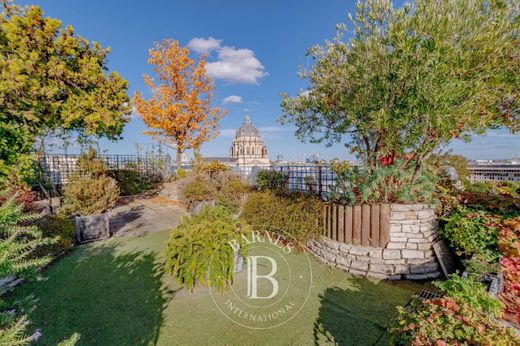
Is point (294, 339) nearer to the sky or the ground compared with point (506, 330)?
nearer to the ground

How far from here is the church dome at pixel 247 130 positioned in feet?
255

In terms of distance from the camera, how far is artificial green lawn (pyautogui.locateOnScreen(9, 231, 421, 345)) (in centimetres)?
289

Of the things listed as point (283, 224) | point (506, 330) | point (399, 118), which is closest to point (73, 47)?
point (283, 224)

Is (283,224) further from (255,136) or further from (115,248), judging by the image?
(255,136)

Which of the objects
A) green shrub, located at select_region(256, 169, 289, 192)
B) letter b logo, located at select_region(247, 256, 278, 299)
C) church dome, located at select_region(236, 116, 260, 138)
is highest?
church dome, located at select_region(236, 116, 260, 138)

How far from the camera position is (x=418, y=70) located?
3.58 metres

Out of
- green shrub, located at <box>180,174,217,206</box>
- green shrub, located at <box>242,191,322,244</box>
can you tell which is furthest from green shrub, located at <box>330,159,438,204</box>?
green shrub, located at <box>180,174,217,206</box>

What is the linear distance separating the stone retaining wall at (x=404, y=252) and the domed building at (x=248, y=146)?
67.8 metres

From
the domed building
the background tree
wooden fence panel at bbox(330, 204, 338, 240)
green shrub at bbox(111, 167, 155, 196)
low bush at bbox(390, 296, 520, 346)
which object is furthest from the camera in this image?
the domed building

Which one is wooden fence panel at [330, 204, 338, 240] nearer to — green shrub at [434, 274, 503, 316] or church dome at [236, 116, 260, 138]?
green shrub at [434, 274, 503, 316]

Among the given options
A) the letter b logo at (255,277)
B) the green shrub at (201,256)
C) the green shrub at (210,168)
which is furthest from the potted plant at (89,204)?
the green shrub at (210,168)

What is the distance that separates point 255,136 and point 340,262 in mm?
75202

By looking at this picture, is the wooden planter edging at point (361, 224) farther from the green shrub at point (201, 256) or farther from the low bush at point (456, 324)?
the green shrub at point (201, 256)

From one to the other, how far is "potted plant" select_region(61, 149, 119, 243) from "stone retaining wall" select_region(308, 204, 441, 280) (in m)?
6.28
